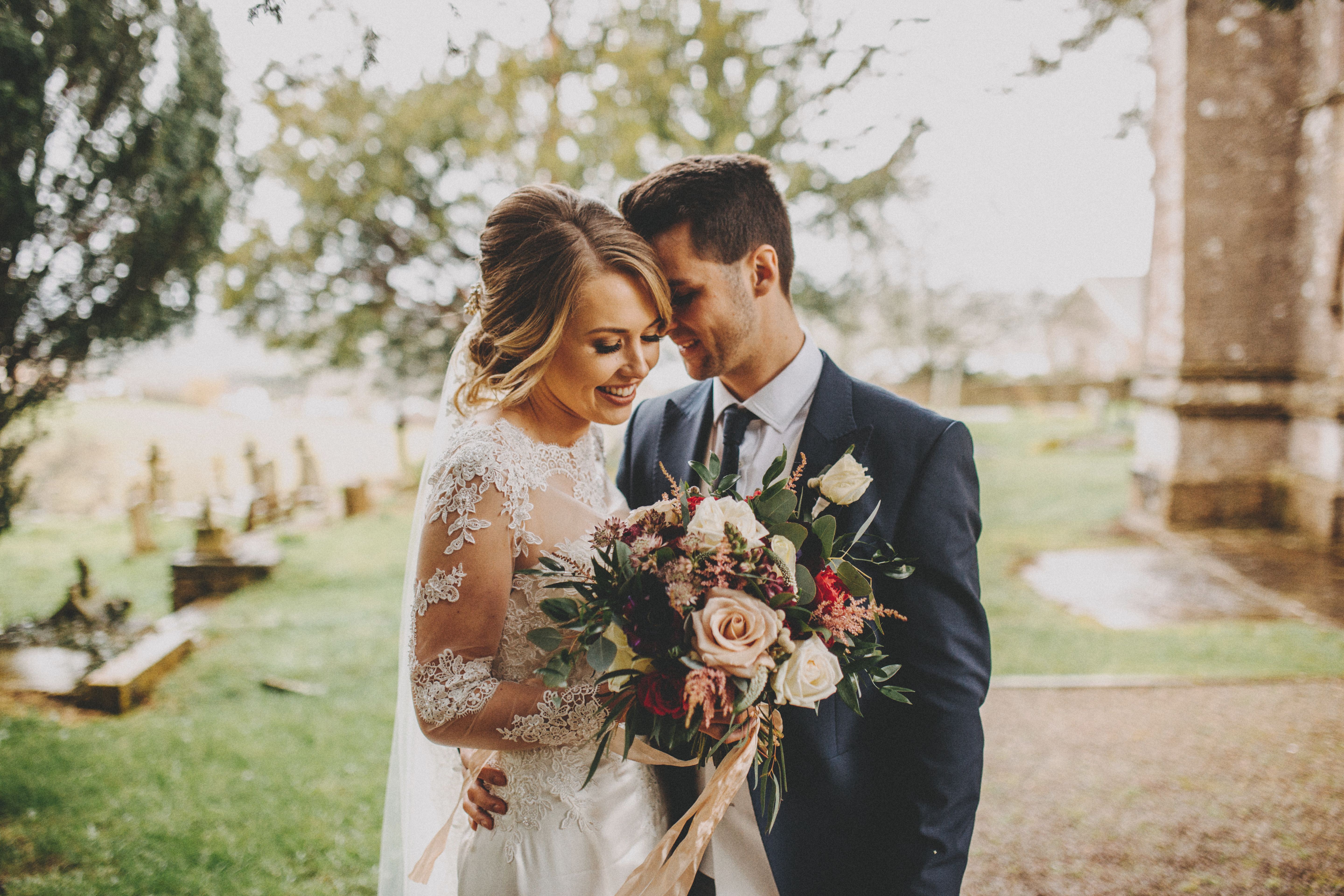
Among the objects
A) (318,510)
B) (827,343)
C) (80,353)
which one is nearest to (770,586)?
(80,353)

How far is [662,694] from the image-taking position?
5.06 feet

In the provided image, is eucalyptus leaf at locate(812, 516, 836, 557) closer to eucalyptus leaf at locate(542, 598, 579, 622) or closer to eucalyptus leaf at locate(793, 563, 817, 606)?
eucalyptus leaf at locate(793, 563, 817, 606)

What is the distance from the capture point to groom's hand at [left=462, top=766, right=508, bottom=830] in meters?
2.00

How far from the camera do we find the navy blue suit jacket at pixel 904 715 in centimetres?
196

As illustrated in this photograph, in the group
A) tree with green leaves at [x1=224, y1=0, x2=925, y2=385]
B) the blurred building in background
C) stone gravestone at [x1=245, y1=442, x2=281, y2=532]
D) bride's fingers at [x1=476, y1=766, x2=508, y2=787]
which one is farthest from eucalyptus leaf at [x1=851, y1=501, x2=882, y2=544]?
the blurred building in background

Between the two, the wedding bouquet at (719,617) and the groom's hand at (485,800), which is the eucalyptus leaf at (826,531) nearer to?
the wedding bouquet at (719,617)

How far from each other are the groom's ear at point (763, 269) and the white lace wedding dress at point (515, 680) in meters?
0.82

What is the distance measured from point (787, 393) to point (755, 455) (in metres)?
0.21

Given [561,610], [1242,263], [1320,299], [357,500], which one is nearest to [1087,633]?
[1320,299]

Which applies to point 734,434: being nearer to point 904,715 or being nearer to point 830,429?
point 830,429

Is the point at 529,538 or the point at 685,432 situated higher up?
the point at 685,432

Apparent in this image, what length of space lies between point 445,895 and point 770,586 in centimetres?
151

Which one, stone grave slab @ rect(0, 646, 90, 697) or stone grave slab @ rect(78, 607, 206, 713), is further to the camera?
stone grave slab @ rect(0, 646, 90, 697)

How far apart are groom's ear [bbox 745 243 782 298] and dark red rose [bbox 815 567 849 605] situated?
1078mm
